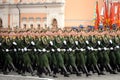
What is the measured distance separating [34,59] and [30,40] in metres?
0.60

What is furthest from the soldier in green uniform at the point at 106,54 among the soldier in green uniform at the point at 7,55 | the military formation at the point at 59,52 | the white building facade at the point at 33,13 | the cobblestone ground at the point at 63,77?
the white building facade at the point at 33,13

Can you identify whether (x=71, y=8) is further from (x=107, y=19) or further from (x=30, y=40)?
(x=30, y=40)

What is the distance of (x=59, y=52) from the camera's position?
17562mm

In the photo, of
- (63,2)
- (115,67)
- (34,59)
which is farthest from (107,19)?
(63,2)

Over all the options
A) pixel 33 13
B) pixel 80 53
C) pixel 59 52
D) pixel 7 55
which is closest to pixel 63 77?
pixel 59 52

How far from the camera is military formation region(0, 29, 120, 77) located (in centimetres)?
1745

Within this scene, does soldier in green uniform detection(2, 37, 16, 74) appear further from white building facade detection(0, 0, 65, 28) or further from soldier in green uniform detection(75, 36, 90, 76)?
white building facade detection(0, 0, 65, 28)

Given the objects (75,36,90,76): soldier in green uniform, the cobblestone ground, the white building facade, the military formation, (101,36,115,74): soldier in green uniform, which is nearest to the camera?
the cobblestone ground

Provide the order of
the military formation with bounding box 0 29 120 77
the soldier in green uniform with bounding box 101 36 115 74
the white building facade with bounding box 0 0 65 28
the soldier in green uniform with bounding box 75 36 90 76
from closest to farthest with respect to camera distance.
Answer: the military formation with bounding box 0 29 120 77, the soldier in green uniform with bounding box 75 36 90 76, the soldier in green uniform with bounding box 101 36 115 74, the white building facade with bounding box 0 0 65 28

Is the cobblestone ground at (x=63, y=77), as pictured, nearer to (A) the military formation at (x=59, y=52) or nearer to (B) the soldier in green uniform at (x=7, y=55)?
(A) the military formation at (x=59, y=52)

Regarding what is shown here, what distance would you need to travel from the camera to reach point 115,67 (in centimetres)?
1900

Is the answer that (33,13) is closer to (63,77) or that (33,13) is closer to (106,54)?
(106,54)

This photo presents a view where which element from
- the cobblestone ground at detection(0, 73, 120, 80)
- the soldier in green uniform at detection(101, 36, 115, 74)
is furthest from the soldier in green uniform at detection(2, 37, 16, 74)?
the soldier in green uniform at detection(101, 36, 115, 74)

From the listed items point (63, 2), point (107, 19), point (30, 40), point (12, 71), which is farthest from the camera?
point (63, 2)
